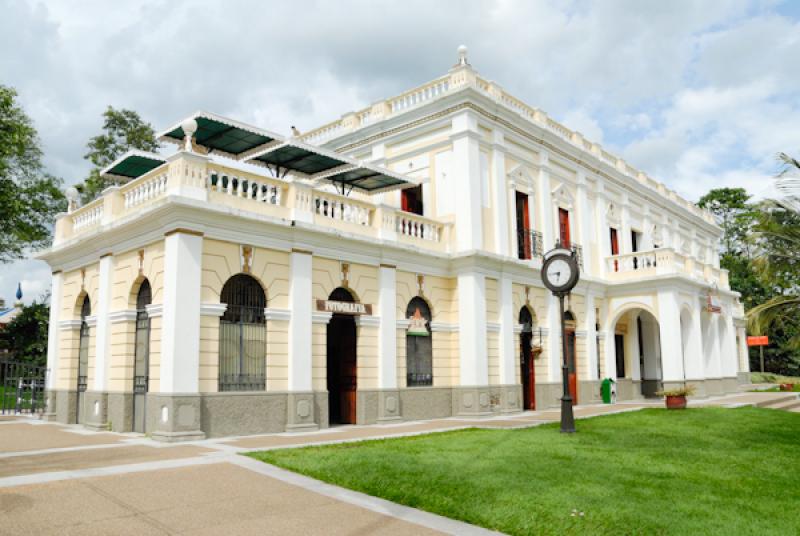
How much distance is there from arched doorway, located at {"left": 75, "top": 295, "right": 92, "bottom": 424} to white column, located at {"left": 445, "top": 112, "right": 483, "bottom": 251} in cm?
1081

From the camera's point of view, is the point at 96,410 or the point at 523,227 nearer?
the point at 96,410

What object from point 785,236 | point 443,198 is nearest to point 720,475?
point 785,236

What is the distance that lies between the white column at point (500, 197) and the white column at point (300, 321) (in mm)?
7420

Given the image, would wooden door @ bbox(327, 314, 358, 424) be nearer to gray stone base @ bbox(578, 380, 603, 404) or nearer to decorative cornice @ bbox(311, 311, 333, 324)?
decorative cornice @ bbox(311, 311, 333, 324)

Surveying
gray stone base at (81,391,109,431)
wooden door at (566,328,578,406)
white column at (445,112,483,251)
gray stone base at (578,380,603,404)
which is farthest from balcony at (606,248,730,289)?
gray stone base at (81,391,109,431)

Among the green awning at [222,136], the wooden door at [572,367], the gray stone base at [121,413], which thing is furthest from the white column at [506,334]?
the gray stone base at [121,413]

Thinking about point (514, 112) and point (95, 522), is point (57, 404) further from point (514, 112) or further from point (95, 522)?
point (514, 112)

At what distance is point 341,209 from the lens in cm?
1695

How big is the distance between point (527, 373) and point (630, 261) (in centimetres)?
782

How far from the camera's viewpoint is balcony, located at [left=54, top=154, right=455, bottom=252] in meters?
13.7

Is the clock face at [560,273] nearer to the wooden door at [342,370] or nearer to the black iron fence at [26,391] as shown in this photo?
the wooden door at [342,370]

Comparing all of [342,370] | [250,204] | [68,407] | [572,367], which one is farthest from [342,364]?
[572,367]

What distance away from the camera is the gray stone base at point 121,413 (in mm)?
14461

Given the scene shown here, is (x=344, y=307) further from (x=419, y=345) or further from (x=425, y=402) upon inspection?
(x=425, y=402)
